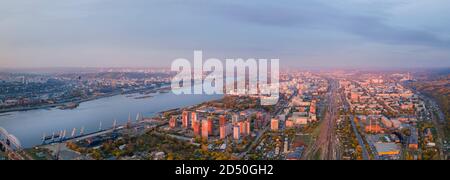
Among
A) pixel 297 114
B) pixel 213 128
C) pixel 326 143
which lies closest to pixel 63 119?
pixel 213 128

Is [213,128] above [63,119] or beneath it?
above

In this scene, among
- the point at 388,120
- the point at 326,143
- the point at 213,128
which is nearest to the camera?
the point at 326,143

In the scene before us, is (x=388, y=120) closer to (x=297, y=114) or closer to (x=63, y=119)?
(x=297, y=114)

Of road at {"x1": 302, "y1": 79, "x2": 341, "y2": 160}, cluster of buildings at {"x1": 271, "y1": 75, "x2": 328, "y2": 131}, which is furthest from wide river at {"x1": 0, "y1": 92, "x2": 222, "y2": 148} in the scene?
road at {"x1": 302, "y1": 79, "x2": 341, "y2": 160}

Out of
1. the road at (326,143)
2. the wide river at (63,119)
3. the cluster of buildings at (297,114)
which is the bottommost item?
the wide river at (63,119)

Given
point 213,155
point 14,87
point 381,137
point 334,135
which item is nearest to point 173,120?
point 213,155

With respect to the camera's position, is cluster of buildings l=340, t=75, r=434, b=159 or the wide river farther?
the wide river

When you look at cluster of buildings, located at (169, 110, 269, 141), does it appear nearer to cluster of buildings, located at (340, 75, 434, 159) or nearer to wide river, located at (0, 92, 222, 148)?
wide river, located at (0, 92, 222, 148)

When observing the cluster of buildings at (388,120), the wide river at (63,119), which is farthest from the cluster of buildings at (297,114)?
the wide river at (63,119)

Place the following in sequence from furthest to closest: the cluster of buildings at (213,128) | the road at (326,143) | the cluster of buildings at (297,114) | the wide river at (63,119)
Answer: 1. the cluster of buildings at (297,114)
2. the wide river at (63,119)
3. the cluster of buildings at (213,128)
4. the road at (326,143)

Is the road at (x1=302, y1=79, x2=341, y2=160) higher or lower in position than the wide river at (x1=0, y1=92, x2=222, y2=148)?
higher

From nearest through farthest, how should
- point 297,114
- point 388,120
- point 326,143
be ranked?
point 326,143 < point 388,120 < point 297,114

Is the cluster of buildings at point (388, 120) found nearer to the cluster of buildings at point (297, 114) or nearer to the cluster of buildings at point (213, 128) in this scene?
the cluster of buildings at point (297, 114)
